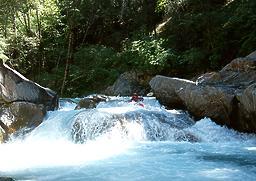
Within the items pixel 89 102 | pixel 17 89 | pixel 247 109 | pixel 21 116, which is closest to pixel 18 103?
pixel 21 116

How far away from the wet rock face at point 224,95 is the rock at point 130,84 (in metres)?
7.07

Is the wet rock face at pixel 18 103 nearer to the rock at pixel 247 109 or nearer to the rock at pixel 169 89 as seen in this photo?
the rock at pixel 169 89

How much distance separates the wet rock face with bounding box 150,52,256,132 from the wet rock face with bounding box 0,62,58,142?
4.68 m

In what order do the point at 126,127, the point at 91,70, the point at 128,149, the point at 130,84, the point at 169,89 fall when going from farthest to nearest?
the point at 91,70 < the point at 130,84 < the point at 169,89 < the point at 126,127 < the point at 128,149

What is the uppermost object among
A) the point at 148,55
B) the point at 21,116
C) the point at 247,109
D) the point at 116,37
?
the point at 116,37

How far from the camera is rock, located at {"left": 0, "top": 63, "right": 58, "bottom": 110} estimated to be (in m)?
12.8

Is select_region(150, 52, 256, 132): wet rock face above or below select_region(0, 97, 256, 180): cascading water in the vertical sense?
above

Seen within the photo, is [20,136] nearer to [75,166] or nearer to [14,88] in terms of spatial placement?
[14,88]

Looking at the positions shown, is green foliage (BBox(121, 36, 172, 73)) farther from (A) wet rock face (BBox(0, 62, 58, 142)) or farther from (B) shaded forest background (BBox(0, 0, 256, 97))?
(A) wet rock face (BBox(0, 62, 58, 142))

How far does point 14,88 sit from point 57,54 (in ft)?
49.4

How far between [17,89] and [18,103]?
0.54 m

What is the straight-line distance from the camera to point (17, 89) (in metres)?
13.1

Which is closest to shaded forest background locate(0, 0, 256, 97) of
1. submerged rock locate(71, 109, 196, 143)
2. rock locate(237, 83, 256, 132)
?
rock locate(237, 83, 256, 132)

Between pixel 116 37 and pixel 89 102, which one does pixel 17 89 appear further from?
pixel 116 37
